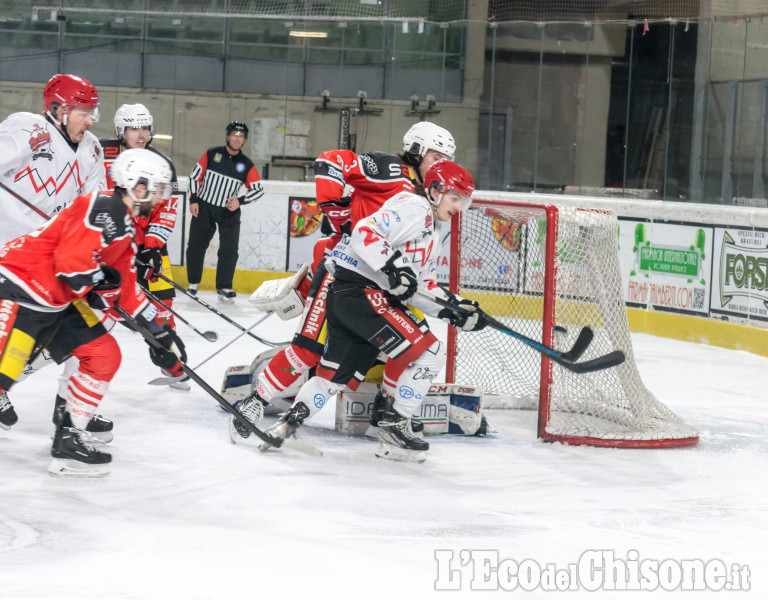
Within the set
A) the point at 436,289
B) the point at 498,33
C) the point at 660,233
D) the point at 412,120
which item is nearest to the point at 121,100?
the point at 412,120

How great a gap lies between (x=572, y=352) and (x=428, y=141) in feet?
3.03

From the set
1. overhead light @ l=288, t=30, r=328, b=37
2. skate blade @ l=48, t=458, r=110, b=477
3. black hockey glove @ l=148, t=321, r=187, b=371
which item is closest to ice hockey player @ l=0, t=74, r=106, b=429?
black hockey glove @ l=148, t=321, r=187, b=371

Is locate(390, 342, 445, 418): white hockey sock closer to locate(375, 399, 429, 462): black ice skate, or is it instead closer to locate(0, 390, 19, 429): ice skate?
locate(375, 399, 429, 462): black ice skate

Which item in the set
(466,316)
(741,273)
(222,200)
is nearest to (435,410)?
(466,316)

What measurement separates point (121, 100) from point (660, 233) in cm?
483

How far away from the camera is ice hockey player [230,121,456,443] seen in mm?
3717

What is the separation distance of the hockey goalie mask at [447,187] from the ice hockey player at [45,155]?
1291 millimetres

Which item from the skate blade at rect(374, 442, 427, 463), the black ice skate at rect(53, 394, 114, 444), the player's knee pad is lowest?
the skate blade at rect(374, 442, 427, 463)

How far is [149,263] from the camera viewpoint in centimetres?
439

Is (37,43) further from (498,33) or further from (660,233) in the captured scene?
(660,233)

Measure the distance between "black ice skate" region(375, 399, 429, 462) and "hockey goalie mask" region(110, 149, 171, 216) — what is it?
1103 mm

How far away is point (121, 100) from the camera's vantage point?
9.12 m

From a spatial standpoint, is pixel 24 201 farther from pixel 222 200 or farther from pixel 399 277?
pixel 222 200

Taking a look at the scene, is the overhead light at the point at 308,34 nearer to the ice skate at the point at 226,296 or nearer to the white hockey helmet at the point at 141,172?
the ice skate at the point at 226,296
